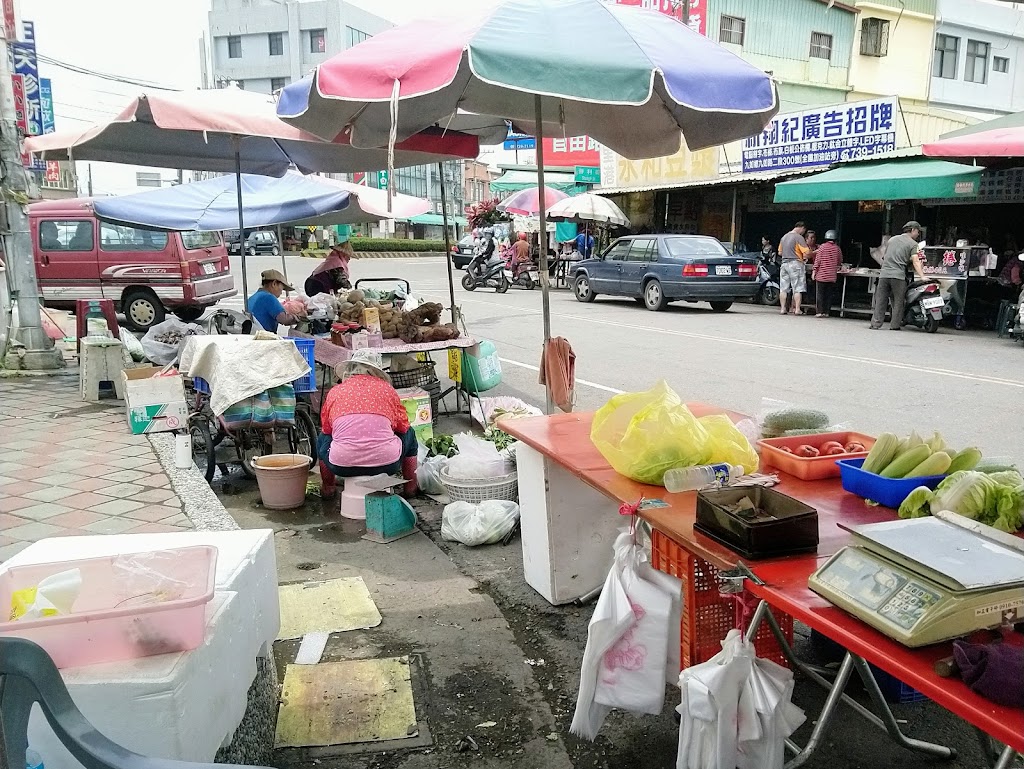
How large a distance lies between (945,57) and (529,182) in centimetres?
1427

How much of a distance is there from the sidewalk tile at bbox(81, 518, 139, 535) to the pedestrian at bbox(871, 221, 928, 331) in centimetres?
1232

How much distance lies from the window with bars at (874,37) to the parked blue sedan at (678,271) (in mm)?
14246

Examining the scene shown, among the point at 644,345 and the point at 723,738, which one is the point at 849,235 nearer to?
the point at 644,345

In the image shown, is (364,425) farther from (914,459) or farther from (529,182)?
(529,182)

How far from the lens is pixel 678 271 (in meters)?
15.7

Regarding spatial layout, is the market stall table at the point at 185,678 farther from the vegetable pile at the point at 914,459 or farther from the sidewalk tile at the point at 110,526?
the vegetable pile at the point at 914,459

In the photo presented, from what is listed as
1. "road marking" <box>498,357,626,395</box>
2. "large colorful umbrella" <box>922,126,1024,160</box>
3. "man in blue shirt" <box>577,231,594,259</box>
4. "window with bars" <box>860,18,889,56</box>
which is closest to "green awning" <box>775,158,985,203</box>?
"large colorful umbrella" <box>922,126,1024,160</box>

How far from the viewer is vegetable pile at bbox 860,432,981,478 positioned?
2529mm

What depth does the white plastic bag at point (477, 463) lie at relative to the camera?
5.05m

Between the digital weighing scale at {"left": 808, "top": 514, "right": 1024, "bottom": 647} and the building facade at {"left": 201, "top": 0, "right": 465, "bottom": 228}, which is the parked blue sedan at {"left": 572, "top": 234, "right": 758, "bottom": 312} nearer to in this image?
the digital weighing scale at {"left": 808, "top": 514, "right": 1024, "bottom": 647}

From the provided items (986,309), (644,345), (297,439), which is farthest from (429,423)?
(986,309)

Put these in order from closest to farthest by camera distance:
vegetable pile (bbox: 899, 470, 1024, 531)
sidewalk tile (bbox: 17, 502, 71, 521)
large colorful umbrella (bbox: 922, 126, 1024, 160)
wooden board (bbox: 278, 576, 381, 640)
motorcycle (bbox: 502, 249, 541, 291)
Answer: vegetable pile (bbox: 899, 470, 1024, 531), wooden board (bbox: 278, 576, 381, 640), sidewalk tile (bbox: 17, 502, 71, 521), large colorful umbrella (bbox: 922, 126, 1024, 160), motorcycle (bbox: 502, 249, 541, 291)

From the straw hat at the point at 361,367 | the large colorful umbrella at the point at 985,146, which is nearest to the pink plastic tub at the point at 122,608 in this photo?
the straw hat at the point at 361,367

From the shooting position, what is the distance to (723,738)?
216 cm
